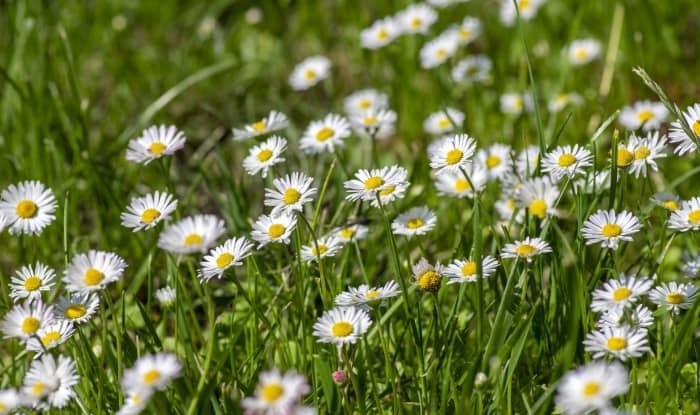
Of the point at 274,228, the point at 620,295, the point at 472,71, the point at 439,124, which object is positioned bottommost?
the point at 620,295

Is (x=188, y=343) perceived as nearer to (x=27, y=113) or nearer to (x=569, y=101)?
(x=27, y=113)

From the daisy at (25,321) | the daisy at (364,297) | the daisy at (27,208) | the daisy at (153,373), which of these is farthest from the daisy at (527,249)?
the daisy at (27,208)

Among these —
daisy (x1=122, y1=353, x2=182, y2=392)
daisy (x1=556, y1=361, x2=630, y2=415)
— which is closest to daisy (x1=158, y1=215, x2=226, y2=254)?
daisy (x1=122, y1=353, x2=182, y2=392)

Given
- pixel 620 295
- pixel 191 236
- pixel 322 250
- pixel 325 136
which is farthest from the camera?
pixel 325 136

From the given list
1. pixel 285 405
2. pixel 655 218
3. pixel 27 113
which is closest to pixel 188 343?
pixel 285 405

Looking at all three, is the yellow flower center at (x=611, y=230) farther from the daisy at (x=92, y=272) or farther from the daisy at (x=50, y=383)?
the daisy at (x=50, y=383)

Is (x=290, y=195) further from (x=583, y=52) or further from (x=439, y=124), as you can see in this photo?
(x=583, y=52)

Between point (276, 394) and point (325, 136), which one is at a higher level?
point (325, 136)

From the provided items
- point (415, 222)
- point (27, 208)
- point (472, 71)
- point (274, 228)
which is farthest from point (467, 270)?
point (472, 71)
